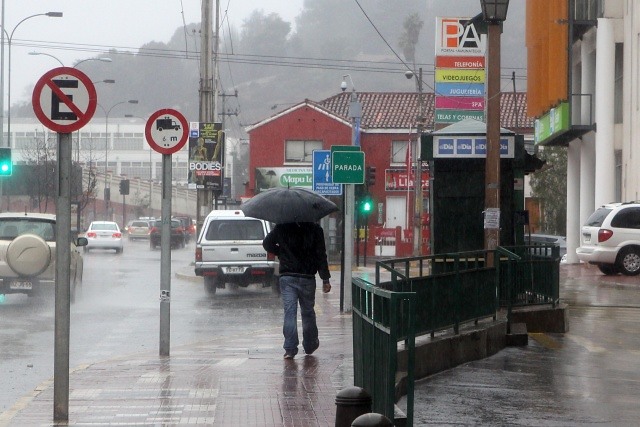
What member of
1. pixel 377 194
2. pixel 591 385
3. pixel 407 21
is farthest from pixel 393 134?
pixel 407 21

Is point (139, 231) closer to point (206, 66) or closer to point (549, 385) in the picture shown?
point (206, 66)

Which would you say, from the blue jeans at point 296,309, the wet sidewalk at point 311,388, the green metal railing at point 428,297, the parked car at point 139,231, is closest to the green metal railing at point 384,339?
the green metal railing at point 428,297

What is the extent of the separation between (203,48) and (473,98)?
7983 millimetres

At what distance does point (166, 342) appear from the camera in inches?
536

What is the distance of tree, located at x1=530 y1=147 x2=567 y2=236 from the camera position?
5662cm

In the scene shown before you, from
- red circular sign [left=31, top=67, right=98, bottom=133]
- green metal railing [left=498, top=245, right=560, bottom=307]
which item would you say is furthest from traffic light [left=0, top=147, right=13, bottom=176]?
red circular sign [left=31, top=67, right=98, bottom=133]

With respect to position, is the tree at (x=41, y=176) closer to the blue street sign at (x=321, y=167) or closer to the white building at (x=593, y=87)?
the white building at (x=593, y=87)

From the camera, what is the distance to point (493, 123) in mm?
16641

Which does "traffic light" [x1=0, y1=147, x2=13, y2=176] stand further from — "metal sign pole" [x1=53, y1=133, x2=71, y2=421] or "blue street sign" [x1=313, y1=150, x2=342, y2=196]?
"metal sign pole" [x1=53, y1=133, x2=71, y2=421]

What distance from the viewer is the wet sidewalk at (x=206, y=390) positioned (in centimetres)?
941

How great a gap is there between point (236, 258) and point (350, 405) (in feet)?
63.2

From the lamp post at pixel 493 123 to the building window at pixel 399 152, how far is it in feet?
152

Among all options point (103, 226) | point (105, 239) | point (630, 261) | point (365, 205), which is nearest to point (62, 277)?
point (630, 261)

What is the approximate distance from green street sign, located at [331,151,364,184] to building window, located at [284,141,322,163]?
148ft
